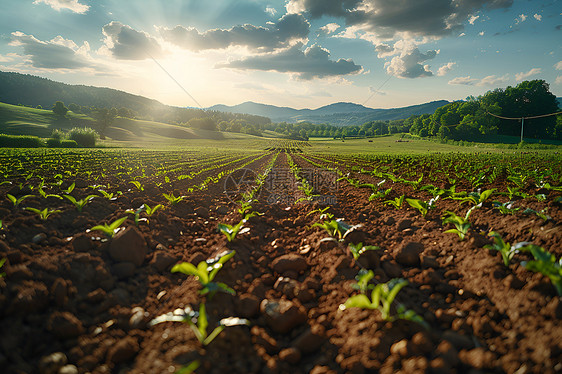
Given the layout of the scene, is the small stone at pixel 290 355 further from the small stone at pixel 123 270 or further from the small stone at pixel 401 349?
the small stone at pixel 123 270

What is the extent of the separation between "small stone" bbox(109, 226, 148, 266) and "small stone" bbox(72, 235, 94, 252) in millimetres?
290

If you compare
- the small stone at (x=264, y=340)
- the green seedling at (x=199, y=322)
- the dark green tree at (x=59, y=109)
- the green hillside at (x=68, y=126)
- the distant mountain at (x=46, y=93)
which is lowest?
the small stone at (x=264, y=340)

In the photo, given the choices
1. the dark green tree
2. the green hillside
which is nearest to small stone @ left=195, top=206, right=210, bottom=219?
the green hillside

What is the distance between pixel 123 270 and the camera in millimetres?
2760

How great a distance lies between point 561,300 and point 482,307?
0.48 m

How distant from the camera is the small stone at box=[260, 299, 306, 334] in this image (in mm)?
2021

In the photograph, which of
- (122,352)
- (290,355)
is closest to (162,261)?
(122,352)

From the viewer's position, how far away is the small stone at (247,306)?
218cm

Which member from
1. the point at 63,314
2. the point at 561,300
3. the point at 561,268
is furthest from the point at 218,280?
the point at 561,268

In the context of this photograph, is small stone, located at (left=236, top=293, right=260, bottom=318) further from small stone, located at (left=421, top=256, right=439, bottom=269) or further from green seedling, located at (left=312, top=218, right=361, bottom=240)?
small stone, located at (left=421, top=256, right=439, bottom=269)

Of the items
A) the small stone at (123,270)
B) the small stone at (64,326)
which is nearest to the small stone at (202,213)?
the small stone at (123,270)

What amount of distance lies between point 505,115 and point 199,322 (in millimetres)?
94515

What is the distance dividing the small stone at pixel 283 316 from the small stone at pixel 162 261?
152cm

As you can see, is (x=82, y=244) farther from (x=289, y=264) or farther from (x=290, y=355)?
(x=290, y=355)
